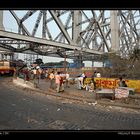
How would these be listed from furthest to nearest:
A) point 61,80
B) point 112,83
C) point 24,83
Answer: point 24,83 < point 112,83 < point 61,80

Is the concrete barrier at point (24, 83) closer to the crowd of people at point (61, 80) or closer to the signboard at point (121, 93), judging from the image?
the crowd of people at point (61, 80)

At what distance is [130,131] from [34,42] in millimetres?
12398

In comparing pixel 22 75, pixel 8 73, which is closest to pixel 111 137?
pixel 22 75

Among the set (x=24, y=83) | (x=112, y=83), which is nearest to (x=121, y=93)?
(x=112, y=83)

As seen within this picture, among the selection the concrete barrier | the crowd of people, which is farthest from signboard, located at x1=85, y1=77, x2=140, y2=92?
the concrete barrier

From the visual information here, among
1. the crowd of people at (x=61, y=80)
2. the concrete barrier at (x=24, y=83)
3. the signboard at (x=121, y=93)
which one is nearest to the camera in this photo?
the signboard at (x=121, y=93)

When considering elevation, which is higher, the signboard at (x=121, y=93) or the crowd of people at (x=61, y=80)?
the crowd of people at (x=61, y=80)

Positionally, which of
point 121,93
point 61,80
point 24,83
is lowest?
point 121,93

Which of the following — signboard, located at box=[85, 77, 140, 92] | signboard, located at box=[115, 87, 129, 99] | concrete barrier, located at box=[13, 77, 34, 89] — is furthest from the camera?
concrete barrier, located at box=[13, 77, 34, 89]

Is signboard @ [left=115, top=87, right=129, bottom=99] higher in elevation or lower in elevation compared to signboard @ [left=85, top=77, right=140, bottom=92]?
lower

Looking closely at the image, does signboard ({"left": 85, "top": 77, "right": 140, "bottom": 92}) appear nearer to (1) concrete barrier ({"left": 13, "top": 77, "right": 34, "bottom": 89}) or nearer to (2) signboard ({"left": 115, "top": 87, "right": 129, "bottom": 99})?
(2) signboard ({"left": 115, "top": 87, "right": 129, "bottom": 99})

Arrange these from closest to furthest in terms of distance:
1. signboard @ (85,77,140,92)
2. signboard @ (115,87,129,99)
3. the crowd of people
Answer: signboard @ (115,87,129,99), the crowd of people, signboard @ (85,77,140,92)

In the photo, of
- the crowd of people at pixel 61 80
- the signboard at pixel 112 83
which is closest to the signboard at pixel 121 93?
the crowd of people at pixel 61 80

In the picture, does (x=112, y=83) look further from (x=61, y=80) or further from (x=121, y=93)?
(x=121, y=93)
